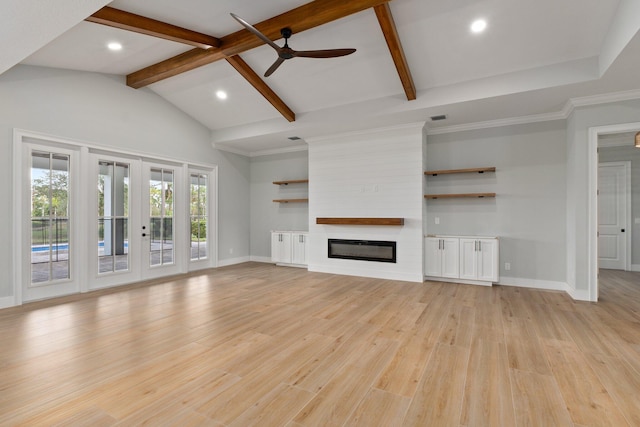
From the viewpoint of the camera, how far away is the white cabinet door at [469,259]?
16.8ft

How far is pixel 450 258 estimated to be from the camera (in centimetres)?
533

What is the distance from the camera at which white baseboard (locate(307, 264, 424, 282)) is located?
18.1 feet

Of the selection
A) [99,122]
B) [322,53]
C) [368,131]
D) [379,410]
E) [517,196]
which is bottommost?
[379,410]

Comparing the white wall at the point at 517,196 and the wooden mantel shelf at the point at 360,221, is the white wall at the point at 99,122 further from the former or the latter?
the white wall at the point at 517,196

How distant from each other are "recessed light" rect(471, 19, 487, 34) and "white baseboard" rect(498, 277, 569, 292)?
12.6 feet

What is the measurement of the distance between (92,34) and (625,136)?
9.02 meters

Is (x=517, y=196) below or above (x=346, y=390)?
above

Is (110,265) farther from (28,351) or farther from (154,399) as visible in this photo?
(154,399)

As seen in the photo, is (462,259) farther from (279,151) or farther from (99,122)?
(99,122)

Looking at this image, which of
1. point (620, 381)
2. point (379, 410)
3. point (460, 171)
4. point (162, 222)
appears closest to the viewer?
point (379, 410)

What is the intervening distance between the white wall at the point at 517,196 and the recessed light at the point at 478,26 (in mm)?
2117

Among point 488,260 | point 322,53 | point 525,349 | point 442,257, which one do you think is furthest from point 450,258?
point 322,53

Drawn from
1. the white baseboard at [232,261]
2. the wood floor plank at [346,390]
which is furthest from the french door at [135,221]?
the wood floor plank at [346,390]

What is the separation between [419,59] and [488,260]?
3.30 m
